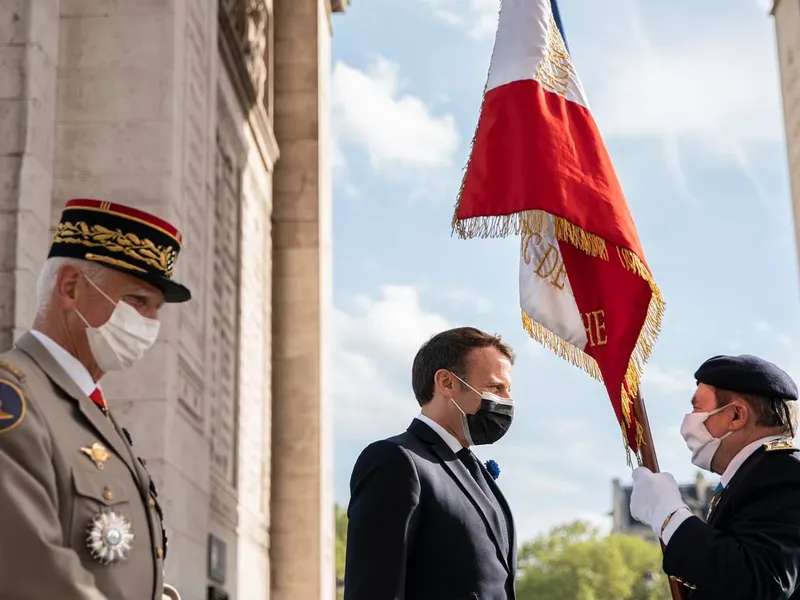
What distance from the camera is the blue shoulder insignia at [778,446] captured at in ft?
14.4

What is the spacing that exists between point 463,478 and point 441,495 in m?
0.20

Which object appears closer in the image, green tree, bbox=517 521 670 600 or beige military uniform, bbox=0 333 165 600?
beige military uniform, bbox=0 333 165 600

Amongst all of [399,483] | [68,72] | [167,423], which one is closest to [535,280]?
[399,483]

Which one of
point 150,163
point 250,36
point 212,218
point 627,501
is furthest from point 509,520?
point 627,501

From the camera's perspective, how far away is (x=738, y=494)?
434 centimetres

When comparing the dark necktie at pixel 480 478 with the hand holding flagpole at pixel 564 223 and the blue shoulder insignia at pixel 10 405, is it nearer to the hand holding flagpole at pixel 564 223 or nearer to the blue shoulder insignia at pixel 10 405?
the hand holding flagpole at pixel 564 223

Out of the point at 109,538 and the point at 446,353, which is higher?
the point at 446,353

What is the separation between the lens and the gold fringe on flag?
521cm

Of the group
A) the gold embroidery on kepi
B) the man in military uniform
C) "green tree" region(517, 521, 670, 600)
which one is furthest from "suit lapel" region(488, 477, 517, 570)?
"green tree" region(517, 521, 670, 600)

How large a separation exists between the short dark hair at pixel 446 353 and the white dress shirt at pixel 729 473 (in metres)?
0.87

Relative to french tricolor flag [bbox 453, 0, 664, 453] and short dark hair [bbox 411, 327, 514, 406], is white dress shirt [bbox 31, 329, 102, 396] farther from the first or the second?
french tricolor flag [bbox 453, 0, 664, 453]

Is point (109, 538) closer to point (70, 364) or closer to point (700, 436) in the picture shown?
point (70, 364)

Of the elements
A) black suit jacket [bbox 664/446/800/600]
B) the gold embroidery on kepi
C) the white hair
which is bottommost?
black suit jacket [bbox 664/446/800/600]

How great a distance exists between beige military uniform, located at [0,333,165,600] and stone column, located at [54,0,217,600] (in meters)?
4.99
